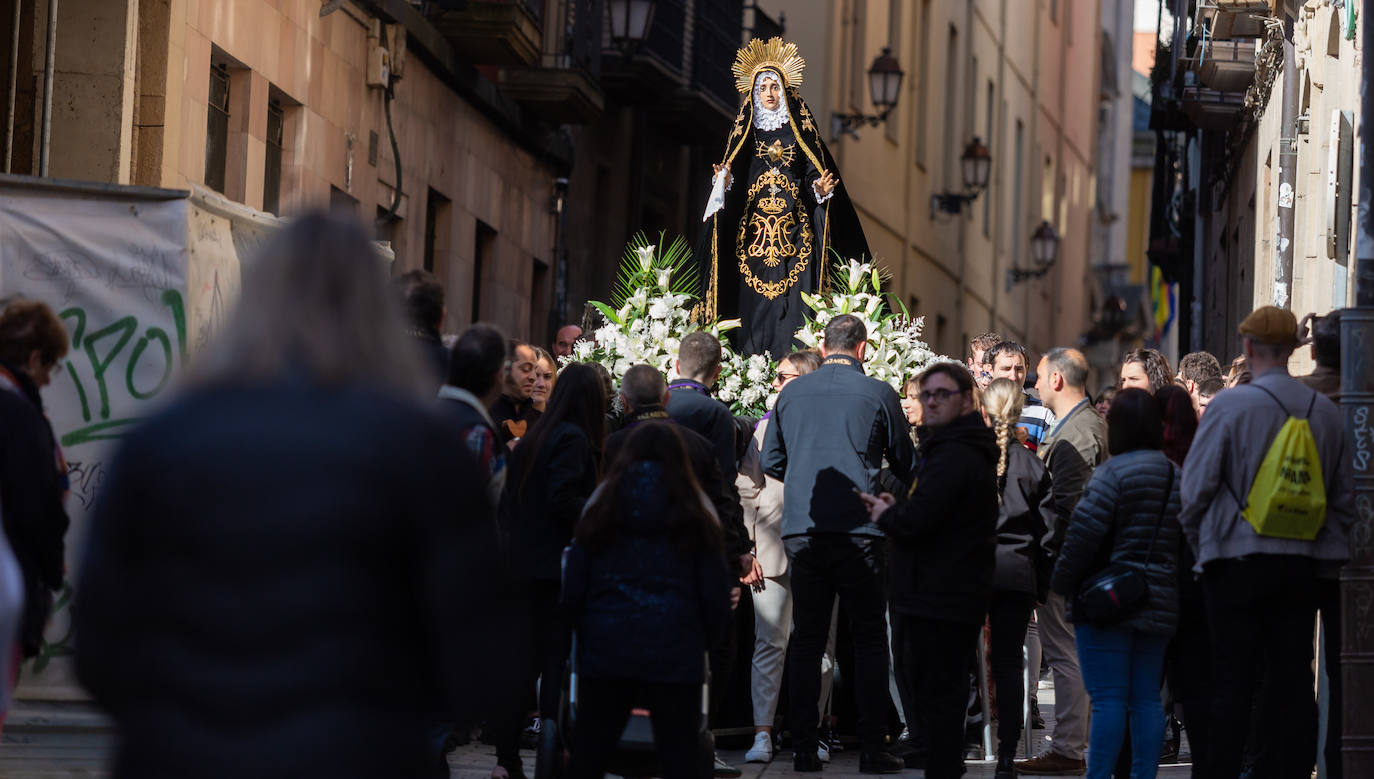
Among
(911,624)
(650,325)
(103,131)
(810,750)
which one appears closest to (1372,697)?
(911,624)

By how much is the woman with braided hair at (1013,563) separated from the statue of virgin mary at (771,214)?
12.0 ft

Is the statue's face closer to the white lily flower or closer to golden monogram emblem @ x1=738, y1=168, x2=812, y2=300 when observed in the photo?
golden monogram emblem @ x1=738, y1=168, x2=812, y2=300

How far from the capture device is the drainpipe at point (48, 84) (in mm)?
12117

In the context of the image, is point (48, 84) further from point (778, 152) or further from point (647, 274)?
point (778, 152)

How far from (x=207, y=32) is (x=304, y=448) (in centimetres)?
1077

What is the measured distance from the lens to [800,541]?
31.0 ft

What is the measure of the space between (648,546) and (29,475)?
6.18 ft

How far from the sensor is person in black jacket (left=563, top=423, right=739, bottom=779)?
6629 mm

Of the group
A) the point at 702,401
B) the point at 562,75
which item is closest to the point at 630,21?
the point at 562,75

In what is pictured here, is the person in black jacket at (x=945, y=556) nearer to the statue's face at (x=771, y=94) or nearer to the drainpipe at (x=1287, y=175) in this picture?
the statue's face at (x=771, y=94)

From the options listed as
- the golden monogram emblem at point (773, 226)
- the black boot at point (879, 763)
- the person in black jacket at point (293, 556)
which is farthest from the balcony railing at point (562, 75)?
the person in black jacket at point (293, 556)

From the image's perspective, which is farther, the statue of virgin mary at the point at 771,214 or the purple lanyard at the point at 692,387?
the statue of virgin mary at the point at 771,214

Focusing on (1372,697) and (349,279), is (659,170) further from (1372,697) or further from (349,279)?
(349,279)

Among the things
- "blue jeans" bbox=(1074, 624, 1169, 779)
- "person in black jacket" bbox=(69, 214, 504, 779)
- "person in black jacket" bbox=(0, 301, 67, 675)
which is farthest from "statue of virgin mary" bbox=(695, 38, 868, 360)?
"person in black jacket" bbox=(69, 214, 504, 779)
